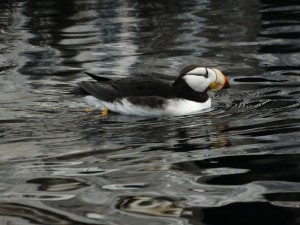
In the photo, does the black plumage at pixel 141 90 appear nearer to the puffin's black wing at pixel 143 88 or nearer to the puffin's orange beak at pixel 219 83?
the puffin's black wing at pixel 143 88

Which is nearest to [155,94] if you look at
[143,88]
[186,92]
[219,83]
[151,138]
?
[143,88]

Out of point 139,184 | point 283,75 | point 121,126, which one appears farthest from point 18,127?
point 283,75

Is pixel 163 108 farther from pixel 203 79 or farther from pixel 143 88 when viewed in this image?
pixel 203 79

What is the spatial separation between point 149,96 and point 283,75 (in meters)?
3.24

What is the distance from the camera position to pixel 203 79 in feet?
31.8

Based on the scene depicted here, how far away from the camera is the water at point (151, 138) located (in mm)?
5590

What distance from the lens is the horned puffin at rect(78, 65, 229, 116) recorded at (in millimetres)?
9375

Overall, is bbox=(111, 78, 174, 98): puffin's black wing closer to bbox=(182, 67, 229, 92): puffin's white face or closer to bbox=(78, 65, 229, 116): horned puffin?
bbox=(78, 65, 229, 116): horned puffin

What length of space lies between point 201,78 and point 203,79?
0.12 feet

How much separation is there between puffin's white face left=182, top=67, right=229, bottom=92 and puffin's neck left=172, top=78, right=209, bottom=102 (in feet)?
0.14

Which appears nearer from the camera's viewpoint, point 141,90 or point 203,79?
point 141,90

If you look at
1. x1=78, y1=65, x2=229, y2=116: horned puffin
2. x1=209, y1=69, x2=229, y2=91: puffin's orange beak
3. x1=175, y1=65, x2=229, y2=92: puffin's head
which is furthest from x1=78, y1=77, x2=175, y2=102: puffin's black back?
x1=209, y1=69, x2=229, y2=91: puffin's orange beak

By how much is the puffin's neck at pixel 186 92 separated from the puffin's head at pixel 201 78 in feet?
0.12

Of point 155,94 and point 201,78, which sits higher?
point 201,78
